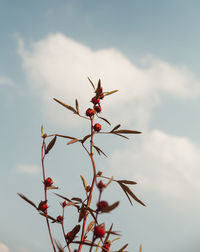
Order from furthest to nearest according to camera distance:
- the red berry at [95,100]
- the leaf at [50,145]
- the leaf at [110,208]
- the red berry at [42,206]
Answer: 1. the red berry at [95,100]
2. the leaf at [50,145]
3. the red berry at [42,206]
4. the leaf at [110,208]

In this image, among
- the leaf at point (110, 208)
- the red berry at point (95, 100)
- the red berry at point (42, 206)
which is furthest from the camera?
the red berry at point (95, 100)

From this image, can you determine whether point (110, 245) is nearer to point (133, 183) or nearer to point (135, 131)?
point (133, 183)

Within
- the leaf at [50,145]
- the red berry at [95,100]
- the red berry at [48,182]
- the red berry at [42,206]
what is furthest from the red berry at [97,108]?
the red berry at [42,206]

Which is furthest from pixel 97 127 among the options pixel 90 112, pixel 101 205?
pixel 101 205

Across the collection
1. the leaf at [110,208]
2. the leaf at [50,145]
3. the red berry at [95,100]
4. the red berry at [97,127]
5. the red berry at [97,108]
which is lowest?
the leaf at [110,208]

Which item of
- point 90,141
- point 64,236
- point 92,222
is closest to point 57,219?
point 64,236

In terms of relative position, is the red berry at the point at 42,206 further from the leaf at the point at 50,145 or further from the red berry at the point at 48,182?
the leaf at the point at 50,145

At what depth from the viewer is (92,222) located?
1.65m

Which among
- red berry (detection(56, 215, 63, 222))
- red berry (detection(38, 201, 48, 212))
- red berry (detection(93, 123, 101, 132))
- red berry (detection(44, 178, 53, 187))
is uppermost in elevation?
red berry (detection(93, 123, 101, 132))

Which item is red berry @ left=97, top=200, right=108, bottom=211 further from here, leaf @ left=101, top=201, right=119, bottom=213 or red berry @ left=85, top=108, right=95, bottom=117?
red berry @ left=85, top=108, right=95, bottom=117

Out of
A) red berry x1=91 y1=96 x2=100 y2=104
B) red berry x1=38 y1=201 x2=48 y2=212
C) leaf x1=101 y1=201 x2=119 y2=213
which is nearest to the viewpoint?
leaf x1=101 y1=201 x2=119 y2=213

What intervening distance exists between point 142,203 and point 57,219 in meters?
0.49

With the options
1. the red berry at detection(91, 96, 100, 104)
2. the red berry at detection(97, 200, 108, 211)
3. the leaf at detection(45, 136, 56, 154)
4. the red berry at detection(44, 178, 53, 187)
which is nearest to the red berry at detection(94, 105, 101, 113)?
the red berry at detection(91, 96, 100, 104)

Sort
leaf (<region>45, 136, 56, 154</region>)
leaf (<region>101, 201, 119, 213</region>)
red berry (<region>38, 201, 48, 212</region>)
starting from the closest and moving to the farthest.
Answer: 1. leaf (<region>101, 201, 119, 213</region>)
2. red berry (<region>38, 201, 48, 212</region>)
3. leaf (<region>45, 136, 56, 154</region>)
